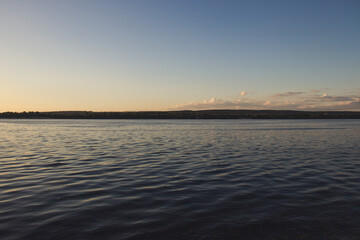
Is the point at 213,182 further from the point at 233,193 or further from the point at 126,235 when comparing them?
the point at 126,235

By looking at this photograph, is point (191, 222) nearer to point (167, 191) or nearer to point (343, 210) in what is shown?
point (167, 191)

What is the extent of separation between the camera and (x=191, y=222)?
7.50 metres

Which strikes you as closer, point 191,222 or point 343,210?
point 191,222

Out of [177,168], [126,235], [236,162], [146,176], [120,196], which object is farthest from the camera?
[236,162]

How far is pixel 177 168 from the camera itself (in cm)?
1530

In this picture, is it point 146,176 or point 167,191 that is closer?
point 167,191

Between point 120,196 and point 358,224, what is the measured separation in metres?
7.65

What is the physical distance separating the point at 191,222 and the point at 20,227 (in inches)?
182

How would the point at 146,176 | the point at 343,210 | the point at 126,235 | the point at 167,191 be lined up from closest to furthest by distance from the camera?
the point at 126,235
the point at 343,210
the point at 167,191
the point at 146,176

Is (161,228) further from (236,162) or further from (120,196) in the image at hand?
(236,162)

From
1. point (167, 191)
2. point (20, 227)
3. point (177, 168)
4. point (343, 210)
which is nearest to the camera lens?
point (20, 227)

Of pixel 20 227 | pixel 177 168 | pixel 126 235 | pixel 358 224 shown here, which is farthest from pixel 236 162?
pixel 20 227

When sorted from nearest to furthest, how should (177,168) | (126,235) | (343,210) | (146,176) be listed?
(126,235), (343,210), (146,176), (177,168)

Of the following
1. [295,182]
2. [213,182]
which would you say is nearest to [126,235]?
[213,182]
